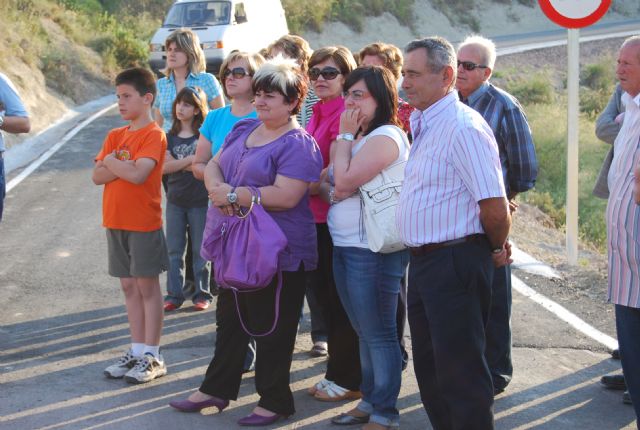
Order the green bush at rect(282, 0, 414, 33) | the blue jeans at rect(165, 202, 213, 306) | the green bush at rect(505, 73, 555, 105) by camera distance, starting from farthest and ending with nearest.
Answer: the green bush at rect(282, 0, 414, 33) < the green bush at rect(505, 73, 555, 105) < the blue jeans at rect(165, 202, 213, 306)

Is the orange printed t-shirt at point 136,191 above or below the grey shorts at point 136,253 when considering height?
above

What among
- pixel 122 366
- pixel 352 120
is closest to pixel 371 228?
pixel 352 120

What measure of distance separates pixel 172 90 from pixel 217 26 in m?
15.3

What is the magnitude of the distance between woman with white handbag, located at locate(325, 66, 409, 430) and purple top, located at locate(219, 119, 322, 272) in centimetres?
14

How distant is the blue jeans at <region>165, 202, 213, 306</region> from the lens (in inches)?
319

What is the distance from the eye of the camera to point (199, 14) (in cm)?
2394

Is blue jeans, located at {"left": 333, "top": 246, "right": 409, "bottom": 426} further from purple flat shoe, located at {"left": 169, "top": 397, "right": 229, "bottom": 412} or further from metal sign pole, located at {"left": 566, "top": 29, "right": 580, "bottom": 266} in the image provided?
metal sign pole, located at {"left": 566, "top": 29, "right": 580, "bottom": 266}

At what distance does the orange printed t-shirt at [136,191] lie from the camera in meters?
6.46

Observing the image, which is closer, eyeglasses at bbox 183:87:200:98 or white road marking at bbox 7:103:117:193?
eyeglasses at bbox 183:87:200:98

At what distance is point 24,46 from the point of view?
22.4 metres

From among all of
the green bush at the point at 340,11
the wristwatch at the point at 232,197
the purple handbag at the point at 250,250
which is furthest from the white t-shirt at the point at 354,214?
the green bush at the point at 340,11

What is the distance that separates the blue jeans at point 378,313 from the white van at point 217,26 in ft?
55.9

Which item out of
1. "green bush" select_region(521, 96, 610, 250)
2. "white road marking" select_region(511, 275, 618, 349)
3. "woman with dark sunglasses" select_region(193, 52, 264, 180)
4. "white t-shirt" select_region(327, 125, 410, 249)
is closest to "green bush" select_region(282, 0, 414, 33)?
"green bush" select_region(521, 96, 610, 250)

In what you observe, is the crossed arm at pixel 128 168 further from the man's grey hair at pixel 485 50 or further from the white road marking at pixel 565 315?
the white road marking at pixel 565 315
